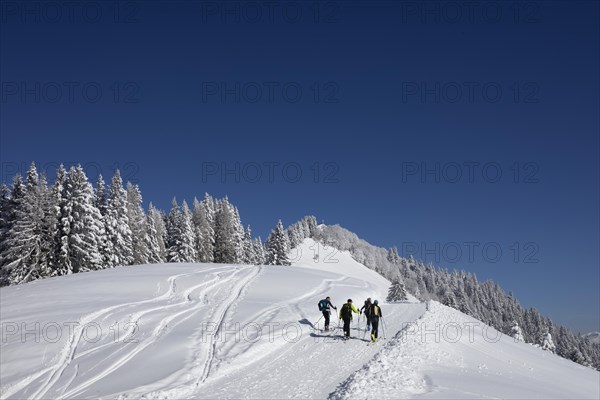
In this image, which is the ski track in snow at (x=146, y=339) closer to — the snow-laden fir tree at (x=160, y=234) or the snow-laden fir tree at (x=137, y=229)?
the snow-laden fir tree at (x=137, y=229)

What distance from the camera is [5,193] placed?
1614 inches

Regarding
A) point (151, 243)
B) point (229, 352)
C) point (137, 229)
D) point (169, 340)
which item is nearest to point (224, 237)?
point (151, 243)

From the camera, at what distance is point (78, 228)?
39.7 m

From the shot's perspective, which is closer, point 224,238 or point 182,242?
point 182,242

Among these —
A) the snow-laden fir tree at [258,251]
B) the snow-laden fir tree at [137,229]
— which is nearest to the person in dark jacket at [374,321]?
the snow-laden fir tree at [137,229]

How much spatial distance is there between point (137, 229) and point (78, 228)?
47.6 feet

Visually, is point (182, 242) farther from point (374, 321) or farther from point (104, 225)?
point (374, 321)

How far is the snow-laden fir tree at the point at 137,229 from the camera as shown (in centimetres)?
5328

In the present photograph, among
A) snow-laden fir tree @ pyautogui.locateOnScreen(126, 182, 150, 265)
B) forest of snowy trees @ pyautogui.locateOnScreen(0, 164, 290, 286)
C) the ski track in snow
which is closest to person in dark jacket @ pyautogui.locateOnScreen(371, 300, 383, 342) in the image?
the ski track in snow

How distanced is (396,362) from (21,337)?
17581mm

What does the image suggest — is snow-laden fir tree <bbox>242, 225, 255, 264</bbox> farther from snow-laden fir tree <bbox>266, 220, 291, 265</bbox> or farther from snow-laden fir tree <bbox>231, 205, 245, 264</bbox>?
snow-laden fir tree <bbox>266, 220, 291, 265</bbox>

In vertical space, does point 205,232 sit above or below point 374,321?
above

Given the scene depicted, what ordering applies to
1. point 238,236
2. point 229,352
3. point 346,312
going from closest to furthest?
1. point 229,352
2. point 346,312
3. point 238,236

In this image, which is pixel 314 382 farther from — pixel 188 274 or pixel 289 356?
pixel 188 274
